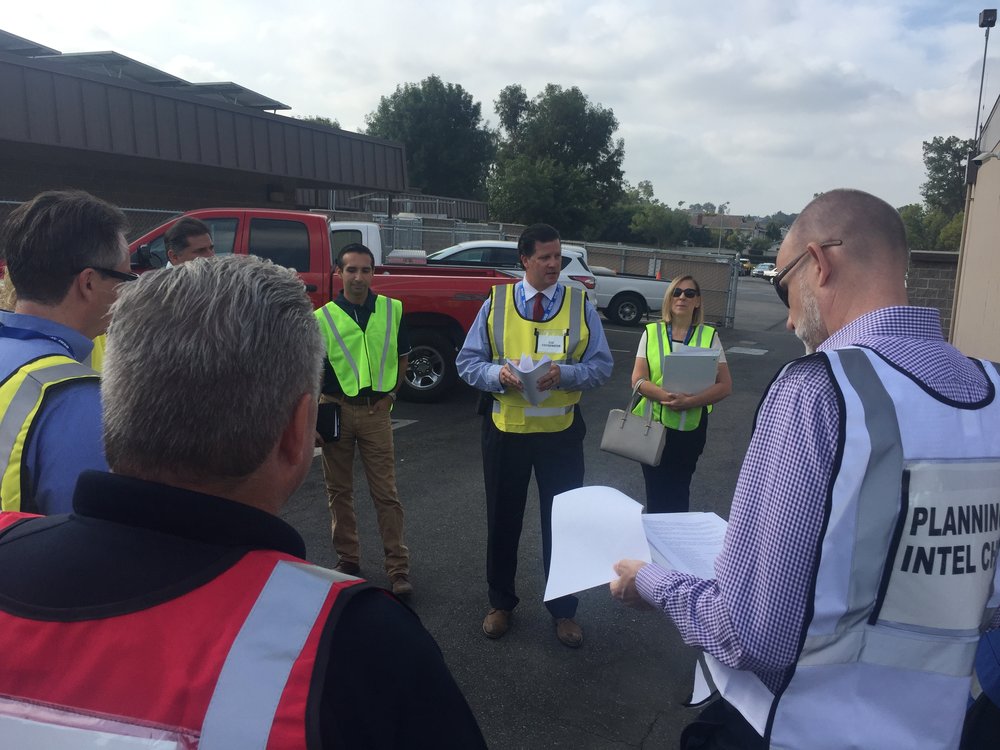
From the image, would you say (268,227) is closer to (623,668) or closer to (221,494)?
(623,668)

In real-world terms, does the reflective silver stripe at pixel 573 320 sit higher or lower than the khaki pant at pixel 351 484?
higher

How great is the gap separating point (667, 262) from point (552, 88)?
43240 millimetres

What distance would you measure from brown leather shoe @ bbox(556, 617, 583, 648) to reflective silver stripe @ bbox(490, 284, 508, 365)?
55.1 inches

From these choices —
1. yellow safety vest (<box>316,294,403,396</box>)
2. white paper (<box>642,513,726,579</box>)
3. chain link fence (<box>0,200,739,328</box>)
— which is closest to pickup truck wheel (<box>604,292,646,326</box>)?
chain link fence (<box>0,200,739,328</box>)

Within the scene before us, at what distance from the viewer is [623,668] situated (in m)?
3.46

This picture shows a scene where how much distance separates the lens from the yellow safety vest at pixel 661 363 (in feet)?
13.1

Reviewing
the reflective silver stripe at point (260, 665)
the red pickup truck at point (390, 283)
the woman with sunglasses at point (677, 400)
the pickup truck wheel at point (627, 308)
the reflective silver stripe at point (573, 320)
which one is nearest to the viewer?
the reflective silver stripe at point (260, 665)

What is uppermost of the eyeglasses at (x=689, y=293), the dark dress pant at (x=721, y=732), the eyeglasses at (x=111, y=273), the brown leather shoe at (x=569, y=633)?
the eyeglasses at (x=111, y=273)

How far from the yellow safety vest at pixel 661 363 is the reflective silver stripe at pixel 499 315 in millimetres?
876

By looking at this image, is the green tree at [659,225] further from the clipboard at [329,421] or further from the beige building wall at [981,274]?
the clipboard at [329,421]

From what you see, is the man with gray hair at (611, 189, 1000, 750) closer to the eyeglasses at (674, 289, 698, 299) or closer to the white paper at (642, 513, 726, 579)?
the white paper at (642, 513, 726, 579)

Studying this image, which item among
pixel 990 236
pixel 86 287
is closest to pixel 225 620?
pixel 86 287

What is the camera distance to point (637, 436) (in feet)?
13.0

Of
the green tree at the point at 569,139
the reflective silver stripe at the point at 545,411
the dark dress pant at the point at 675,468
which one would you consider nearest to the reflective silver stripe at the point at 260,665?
the reflective silver stripe at the point at 545,411
